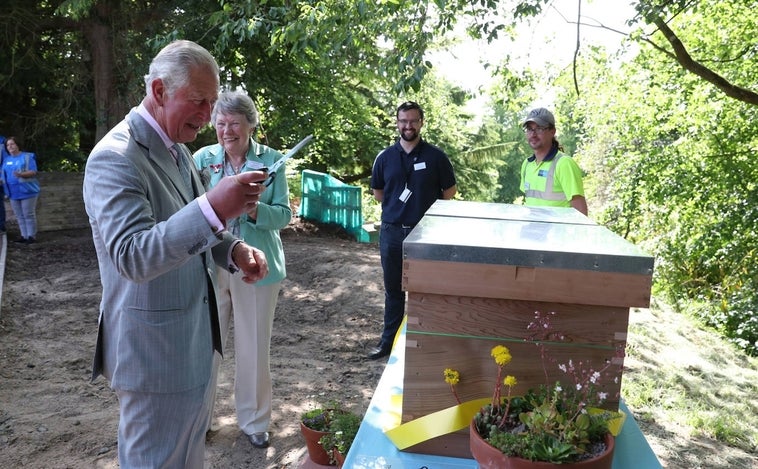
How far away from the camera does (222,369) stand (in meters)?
5.27

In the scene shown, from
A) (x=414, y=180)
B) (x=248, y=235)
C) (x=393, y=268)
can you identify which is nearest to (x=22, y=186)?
(x=393, y=268)

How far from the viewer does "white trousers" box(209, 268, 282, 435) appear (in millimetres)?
3533

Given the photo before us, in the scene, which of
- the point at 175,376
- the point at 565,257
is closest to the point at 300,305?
the point at 175,376

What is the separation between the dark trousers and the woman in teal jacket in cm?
165

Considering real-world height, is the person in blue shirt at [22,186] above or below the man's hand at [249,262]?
below

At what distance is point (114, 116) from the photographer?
35.9 ft

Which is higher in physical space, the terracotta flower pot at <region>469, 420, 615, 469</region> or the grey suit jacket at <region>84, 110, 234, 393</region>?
the grey suit jacket at <region>84, 110, 234, 393</region>

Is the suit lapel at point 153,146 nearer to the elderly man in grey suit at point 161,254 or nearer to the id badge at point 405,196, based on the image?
the elderly man in grey suit at point 161,254

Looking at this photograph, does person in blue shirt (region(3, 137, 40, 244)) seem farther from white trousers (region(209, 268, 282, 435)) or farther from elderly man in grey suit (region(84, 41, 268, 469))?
elderly man in grey suit (region(84, 41, 268, 469))

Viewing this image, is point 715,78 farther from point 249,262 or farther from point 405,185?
point 249,262

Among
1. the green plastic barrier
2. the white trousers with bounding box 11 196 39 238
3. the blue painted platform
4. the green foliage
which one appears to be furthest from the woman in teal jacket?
the green plastic barrier

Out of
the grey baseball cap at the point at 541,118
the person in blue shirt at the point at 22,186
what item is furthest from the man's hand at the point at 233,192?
the person in blue shirt at the point at 22,186

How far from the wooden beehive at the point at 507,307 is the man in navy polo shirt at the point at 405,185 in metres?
2.95

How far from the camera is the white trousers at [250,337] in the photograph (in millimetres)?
3533
